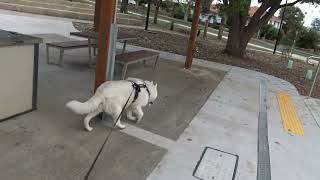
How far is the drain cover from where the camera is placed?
11.4 feet

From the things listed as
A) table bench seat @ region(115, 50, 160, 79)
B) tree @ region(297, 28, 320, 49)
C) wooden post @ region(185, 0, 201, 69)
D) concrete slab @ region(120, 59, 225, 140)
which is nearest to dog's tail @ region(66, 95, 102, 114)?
concrete slab @ region(120, 59, 225, 140)

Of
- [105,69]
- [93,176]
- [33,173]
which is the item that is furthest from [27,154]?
[105,69]

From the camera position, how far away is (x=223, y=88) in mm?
7094

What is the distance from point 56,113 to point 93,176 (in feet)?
4.96

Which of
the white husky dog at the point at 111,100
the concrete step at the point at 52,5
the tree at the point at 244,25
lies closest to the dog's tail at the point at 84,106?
the white husky dog at the point at 111,100

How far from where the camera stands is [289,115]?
6.00 m

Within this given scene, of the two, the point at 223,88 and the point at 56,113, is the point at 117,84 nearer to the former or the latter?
the point at 56,113

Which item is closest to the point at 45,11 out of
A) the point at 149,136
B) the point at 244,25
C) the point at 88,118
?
the point at 244,25

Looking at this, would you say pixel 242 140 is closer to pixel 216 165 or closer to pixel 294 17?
pixel 216 165

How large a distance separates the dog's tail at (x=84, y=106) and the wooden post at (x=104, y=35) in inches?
20.5

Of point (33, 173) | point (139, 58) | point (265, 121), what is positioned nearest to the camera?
point (33, 173)

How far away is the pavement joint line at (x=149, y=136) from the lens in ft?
13.1

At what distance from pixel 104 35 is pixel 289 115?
11.9 ft

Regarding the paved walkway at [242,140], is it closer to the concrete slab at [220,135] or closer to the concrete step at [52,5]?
the concrete slab at [220,135]
